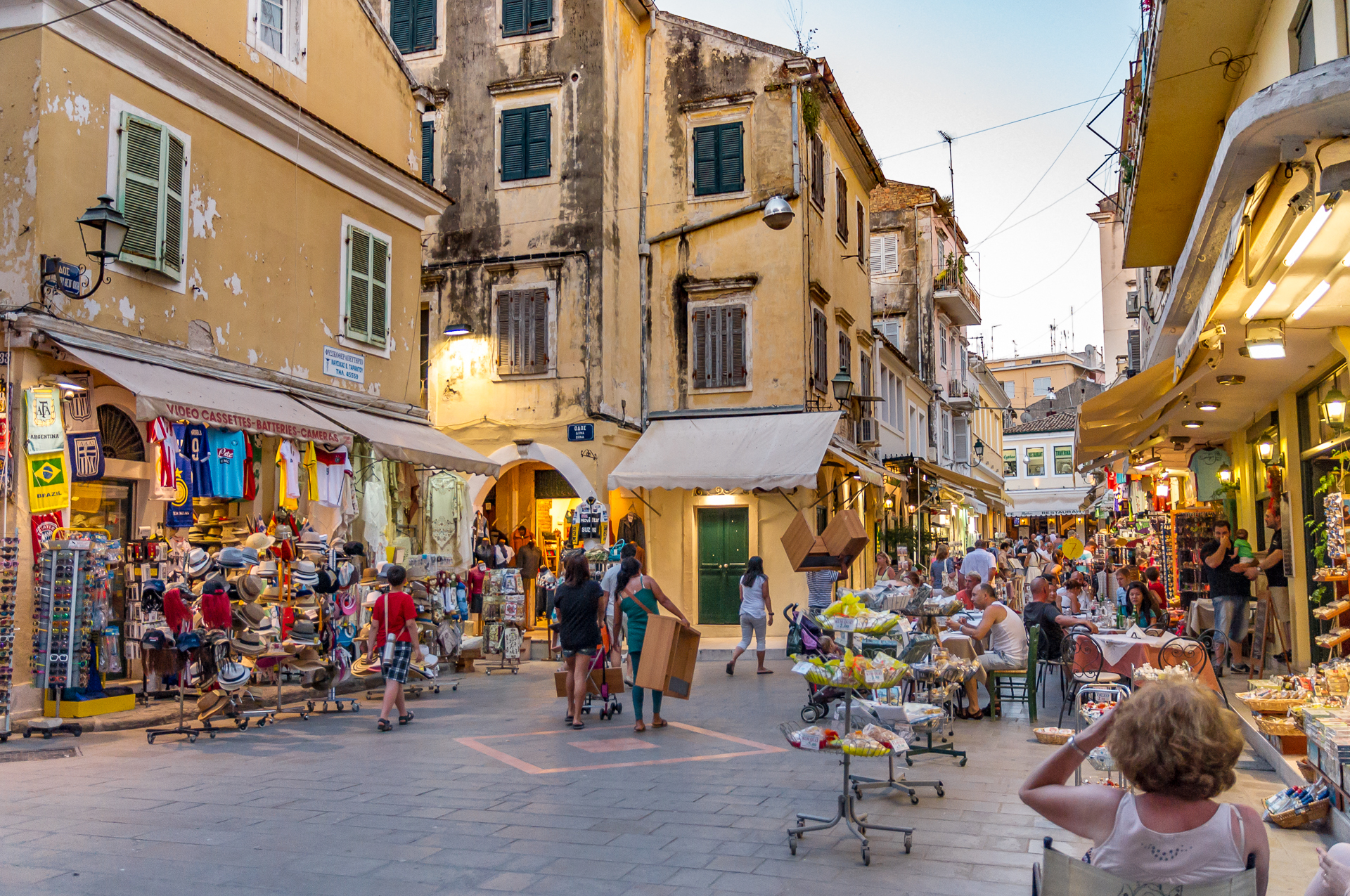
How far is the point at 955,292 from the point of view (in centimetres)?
3234

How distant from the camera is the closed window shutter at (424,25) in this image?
20125 mm

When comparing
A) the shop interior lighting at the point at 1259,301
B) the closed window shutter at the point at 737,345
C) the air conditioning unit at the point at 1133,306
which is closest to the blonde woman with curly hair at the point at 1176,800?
the shop interior lighting at the point at 1259,301

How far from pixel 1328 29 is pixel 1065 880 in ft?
18.4

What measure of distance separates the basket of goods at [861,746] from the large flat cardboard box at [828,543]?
6600 millimetres

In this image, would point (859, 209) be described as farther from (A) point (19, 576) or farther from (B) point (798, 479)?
(A) point (19, 576)

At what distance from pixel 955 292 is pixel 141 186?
1023 inches

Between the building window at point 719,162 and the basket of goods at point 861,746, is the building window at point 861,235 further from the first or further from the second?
the basket of goods at point 861,746

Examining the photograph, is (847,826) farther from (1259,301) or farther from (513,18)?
(513,18)

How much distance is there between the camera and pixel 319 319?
1355 centimetres

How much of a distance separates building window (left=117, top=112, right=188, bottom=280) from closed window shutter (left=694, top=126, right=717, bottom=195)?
10.9m

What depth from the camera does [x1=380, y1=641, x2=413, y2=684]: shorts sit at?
9.89m

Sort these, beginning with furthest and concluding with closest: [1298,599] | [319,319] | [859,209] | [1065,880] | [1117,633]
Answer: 1. [859,209]
2. [319,319]
3. [1298,599]
4. [1117,633]
5. [1065,880]

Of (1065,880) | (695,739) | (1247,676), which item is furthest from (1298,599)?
(1065,880)

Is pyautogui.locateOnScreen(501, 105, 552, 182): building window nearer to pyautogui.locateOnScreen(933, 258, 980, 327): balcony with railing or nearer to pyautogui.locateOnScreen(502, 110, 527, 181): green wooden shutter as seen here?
pyautogui.locateOnScreen(502, 110, 527, 181): green wooden shutter
